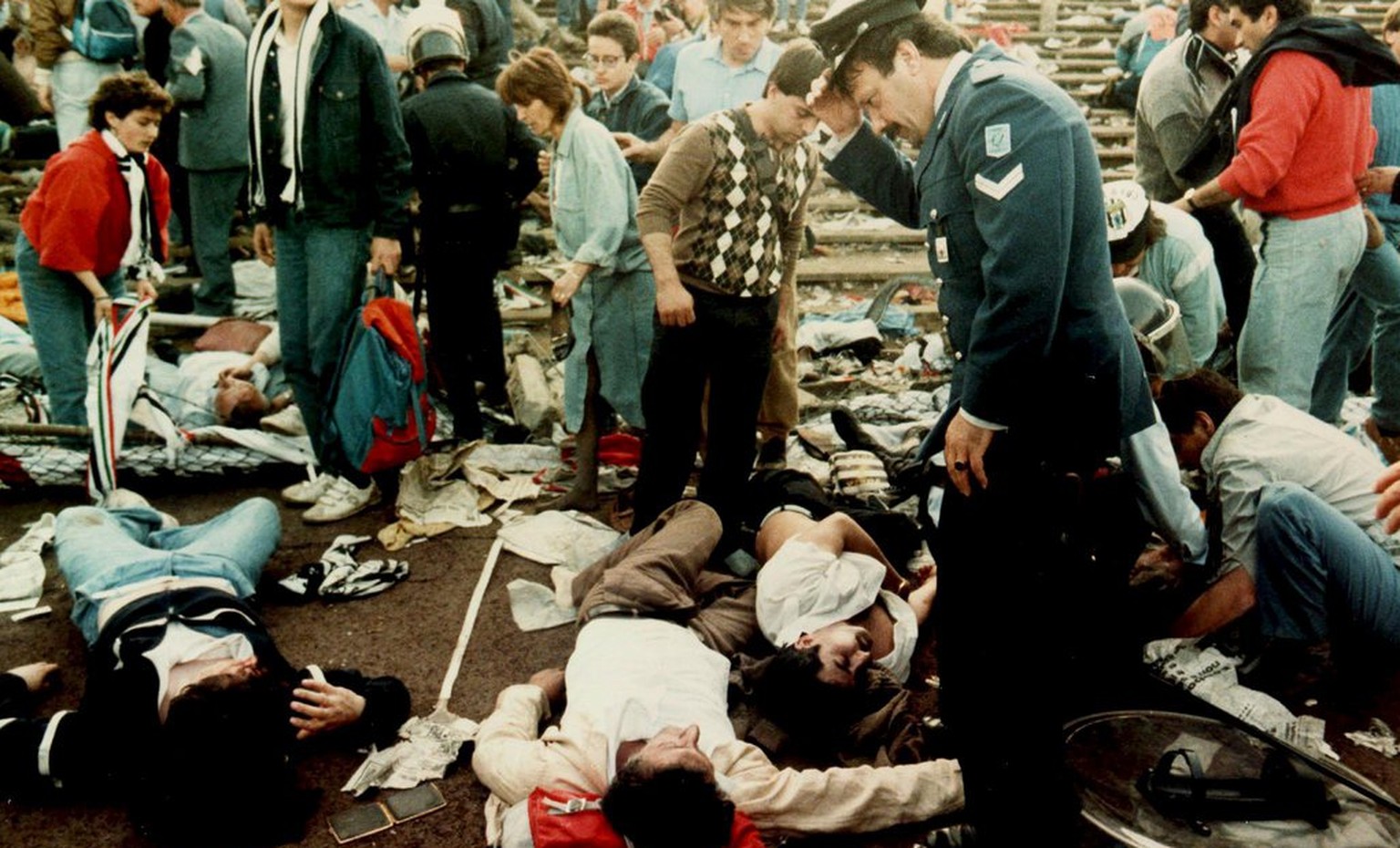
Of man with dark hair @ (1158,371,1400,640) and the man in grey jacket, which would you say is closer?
man with dark hair @ (1158,371,1400,640)

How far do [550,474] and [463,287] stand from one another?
3.37 feet

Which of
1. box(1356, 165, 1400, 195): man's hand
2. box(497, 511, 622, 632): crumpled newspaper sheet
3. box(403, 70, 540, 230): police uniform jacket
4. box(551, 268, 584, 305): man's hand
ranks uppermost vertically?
box(1356, 165, 1400, 195): man's hand

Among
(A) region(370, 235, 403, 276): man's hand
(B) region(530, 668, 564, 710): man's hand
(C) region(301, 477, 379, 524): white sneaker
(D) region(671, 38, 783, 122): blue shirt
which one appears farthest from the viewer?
(D) region(671, 38, 783, 122): blue shirt

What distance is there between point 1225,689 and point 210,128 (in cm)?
607

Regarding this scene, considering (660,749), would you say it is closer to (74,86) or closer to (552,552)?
(552,552)

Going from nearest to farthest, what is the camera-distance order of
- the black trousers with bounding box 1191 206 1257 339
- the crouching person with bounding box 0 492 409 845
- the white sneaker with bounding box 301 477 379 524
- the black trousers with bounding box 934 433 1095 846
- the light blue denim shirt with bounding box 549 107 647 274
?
1. the black trousers with bounding box 934 433 1095 846
2. the crouching person with bounding box 0 492 409 845
3. the light blue denim shirt with bounding box 549 107 647 274
4. the white sneaker with bounding box 301 477 379 524
5. the black trousers with bounding box 1191 206 1257 339

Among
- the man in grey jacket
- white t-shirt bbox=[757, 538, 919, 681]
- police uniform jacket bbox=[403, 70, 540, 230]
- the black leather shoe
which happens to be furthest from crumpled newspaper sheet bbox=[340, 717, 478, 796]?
the man in grey jacket

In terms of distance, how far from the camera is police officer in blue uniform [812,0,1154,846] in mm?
2496

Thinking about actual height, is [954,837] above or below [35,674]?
above

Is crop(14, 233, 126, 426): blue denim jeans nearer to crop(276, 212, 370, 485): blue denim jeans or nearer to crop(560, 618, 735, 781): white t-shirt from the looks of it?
crop(276, 212, 370, 485): blue denim jeans

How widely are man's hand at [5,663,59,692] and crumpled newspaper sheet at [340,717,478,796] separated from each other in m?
1.19

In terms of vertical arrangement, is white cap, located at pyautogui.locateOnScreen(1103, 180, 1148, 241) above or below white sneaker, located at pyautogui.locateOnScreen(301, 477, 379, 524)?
above

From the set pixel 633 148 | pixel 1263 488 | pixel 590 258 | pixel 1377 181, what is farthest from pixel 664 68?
pixel 1263 488

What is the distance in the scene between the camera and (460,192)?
17.8ft
